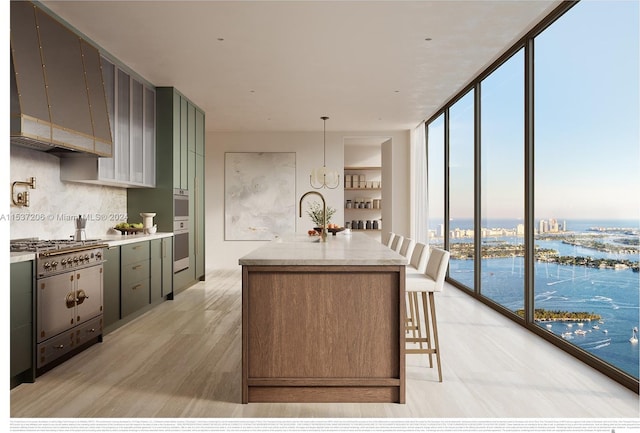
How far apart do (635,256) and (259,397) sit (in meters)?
2.56

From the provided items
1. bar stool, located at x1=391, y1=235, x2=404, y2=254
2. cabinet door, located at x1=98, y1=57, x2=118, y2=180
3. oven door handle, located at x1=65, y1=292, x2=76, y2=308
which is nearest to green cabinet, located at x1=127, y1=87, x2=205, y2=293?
cabinet door, located at x1=98, y1=57, x2=118, y2=180

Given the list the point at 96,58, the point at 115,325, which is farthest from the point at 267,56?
the point at 115,325

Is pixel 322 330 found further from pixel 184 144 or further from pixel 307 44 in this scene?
pixel 184 144

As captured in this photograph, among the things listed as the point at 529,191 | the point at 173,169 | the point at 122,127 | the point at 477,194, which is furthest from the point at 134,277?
the point at 477,194

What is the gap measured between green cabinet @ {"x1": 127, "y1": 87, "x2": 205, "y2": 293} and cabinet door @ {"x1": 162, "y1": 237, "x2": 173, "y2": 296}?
176mm

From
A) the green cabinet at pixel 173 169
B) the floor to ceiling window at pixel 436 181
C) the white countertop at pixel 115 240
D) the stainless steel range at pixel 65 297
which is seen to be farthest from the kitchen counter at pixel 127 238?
the floor to ceiling window at pixel 436 181

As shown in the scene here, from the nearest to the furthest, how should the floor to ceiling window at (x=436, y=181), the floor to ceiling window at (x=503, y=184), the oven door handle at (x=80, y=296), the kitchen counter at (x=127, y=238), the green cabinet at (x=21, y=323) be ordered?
the green cabinet at (x=21, y=323)
the oven door handle at (x=80, y=296)
the kitchen counter at (x=127, y=238)
the floor to ceiling window at (x=503, y=184)
the floor to ceiling window at (x=436, y=181)

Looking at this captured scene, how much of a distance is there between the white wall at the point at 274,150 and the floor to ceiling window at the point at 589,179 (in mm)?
5334

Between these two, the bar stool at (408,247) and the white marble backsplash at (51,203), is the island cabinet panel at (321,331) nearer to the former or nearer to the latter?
the bar stool at (408,247)

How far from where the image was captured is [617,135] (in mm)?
3367

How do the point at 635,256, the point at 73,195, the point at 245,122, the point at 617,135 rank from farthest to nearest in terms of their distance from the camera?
the point at 245,122
the point at 73,195
the point at 617,135
the point at 635,256

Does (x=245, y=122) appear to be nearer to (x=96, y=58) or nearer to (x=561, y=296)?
(x=96, y=58)

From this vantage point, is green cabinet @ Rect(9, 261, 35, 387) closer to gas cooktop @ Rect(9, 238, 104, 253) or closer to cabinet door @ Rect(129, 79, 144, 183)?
gas cooktop @ Rect(9, 238, 104, 253)

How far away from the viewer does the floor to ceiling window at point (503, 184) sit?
15.9 feet
